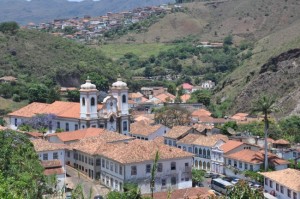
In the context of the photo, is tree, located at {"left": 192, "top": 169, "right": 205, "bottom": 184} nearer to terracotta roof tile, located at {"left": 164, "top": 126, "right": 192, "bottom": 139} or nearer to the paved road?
the paved road

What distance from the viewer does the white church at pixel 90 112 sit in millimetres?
56688

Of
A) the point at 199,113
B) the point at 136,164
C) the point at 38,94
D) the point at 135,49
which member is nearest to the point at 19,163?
the point at 136,164

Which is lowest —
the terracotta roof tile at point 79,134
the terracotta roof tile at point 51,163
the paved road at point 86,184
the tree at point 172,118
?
the paved road at point 86,184

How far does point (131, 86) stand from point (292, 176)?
230 feet

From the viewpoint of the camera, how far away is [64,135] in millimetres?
52000

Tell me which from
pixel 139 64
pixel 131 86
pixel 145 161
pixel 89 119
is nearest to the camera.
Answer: pixel 145 161

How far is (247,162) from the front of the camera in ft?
152

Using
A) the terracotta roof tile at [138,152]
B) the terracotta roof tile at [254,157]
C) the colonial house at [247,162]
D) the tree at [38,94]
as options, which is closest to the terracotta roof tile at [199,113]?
the tree at [38,94]

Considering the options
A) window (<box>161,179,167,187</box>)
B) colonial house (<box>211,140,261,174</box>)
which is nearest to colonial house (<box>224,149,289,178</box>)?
colonial house (<box>211,140,261,174</box>)

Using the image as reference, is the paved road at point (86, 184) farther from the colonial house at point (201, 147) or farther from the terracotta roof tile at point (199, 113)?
the terracotta roof tile at point (199, 113)

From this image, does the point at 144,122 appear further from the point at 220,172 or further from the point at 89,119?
the point at 220,172

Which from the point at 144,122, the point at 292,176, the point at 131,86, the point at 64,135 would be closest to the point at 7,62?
the point at 131,86

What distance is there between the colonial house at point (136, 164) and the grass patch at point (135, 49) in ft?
311

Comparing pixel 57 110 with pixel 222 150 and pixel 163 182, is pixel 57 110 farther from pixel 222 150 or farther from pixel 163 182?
pixel 163 182
